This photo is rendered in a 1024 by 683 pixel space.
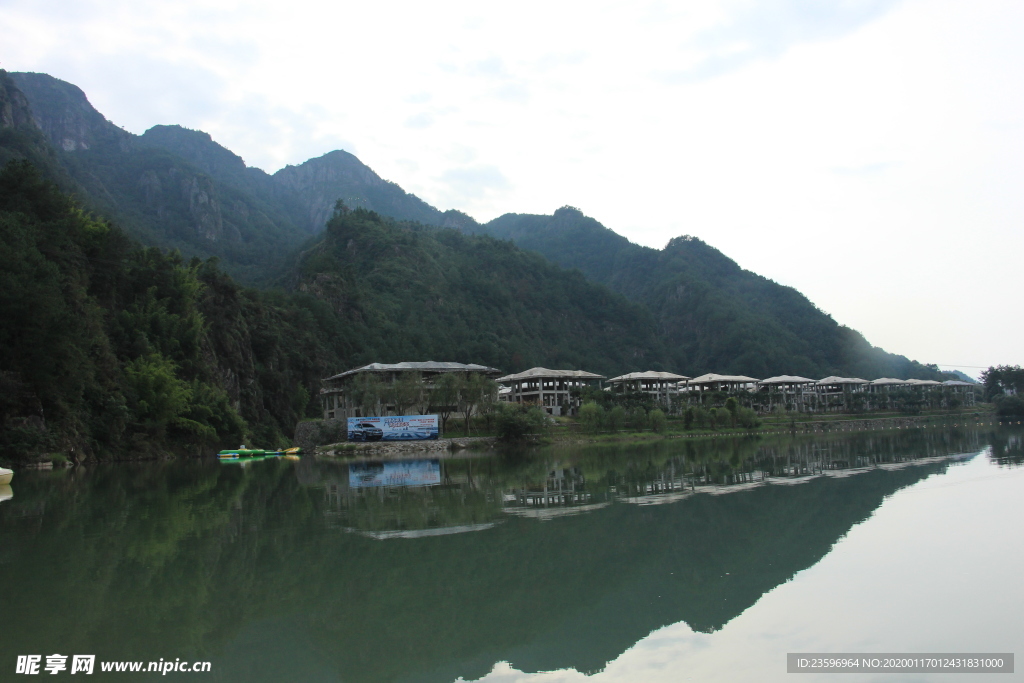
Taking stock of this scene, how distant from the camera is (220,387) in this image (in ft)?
201

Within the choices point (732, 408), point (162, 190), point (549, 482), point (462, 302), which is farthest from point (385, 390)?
point (162, 190)

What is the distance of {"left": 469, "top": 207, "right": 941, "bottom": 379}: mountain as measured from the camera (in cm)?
14138

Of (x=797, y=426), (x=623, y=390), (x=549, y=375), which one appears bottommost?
(x=797, y=426)

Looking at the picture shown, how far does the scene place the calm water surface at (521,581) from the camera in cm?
749

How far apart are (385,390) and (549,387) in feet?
89.6

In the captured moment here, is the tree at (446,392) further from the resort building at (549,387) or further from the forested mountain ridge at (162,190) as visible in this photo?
the forested mountain ridge at (162,190)

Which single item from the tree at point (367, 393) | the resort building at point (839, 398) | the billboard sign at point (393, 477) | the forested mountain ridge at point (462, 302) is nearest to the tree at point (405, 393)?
the tree at point (367, 393)

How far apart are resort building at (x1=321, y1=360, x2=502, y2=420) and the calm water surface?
36.7 meters

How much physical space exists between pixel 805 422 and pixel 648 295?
10588cm

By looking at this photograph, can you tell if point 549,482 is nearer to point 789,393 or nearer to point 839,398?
point 789,393

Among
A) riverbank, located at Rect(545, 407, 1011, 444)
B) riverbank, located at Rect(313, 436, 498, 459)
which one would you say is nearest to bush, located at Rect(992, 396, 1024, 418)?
riverbank, located at Rect(545, 407, 1011, 444)

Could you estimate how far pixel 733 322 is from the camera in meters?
148

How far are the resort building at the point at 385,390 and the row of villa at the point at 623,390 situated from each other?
103mm

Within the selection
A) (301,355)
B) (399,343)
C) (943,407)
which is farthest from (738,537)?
(943,407)
